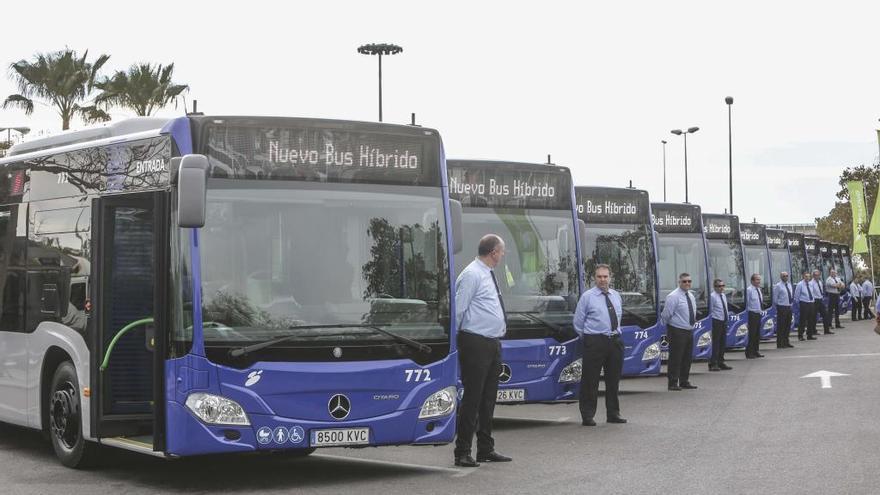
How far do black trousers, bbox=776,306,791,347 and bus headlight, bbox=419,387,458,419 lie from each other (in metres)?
23.1

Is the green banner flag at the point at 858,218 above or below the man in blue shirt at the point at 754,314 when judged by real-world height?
above

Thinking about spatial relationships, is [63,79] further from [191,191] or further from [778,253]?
[191,191]

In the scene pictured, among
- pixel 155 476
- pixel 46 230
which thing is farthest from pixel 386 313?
pixel 46 230

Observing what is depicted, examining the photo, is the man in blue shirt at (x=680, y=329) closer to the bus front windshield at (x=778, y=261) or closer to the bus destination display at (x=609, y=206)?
the bus destination display at (x=609, y=206)

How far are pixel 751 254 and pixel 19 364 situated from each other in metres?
23.4

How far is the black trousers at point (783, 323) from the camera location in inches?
1316

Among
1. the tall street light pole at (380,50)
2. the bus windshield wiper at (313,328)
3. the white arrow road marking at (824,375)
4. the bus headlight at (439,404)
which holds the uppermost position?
the tall street light pole at (380,50)

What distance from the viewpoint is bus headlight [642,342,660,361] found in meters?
20.6

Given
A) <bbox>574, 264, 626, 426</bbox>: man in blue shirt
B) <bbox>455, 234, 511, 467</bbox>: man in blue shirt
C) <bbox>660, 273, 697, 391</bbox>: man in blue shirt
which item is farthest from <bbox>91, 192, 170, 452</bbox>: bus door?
<bbox>660, 273, 697, 391</bbox>: man in blue shirt

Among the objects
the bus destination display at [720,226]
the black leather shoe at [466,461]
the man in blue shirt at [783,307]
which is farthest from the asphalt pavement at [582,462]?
the man in blue shirt at [783,307]

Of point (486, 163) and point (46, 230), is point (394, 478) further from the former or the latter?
point (486, 163)

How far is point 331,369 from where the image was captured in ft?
35.8

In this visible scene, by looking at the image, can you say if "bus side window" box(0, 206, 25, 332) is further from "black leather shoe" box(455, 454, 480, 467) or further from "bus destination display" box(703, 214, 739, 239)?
"bus destination display" box(703, 214, 739, 239)

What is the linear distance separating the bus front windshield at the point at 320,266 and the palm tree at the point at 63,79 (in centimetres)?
4061
